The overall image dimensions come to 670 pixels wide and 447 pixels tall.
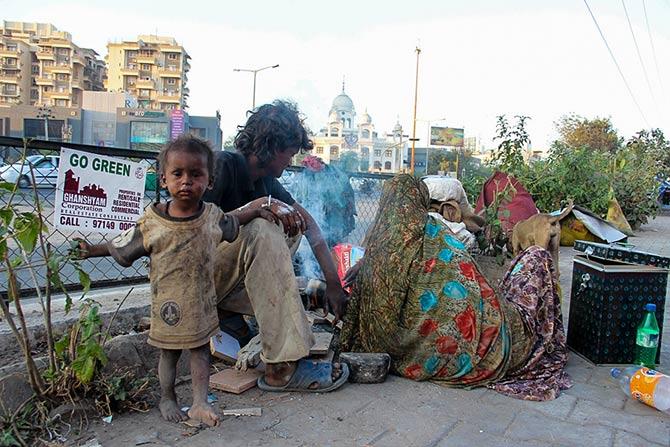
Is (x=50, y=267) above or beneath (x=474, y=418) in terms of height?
above

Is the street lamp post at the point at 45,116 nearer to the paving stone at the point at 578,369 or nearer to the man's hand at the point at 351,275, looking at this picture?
the man's hand at the point at 351,275

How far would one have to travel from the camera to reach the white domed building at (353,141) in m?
7.79

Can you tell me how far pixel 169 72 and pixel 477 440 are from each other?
321ft

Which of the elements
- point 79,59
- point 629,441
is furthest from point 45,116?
point 629,441

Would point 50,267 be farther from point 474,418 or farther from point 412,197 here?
point 474,418

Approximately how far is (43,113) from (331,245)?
5796 centimetres

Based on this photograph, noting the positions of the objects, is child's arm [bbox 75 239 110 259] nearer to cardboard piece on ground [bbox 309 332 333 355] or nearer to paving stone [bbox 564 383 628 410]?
cardboard piece on ground [bbox 309 332 333 355]

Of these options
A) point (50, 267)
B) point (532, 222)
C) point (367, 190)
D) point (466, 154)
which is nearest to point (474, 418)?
point (50, 267)

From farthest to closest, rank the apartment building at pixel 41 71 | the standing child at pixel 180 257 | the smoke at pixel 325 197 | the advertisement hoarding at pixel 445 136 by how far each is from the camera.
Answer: the apartment building at pixel 41 71, the advertisement hoarding at pixel 445 136, the smoke at pixel 325 197, the standing child at pixel 180 257

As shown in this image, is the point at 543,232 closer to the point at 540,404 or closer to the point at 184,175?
the point at 540,404

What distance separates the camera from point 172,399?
7.51 feet

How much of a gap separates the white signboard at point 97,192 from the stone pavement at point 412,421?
107 centimetres

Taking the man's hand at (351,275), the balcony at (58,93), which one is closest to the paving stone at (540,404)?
the man's hand at (351,275)

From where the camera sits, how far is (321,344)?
2756 millimetres
